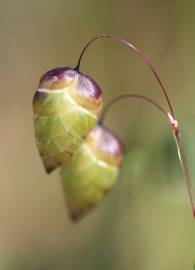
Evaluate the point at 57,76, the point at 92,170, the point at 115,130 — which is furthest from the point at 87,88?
the point at 115,130

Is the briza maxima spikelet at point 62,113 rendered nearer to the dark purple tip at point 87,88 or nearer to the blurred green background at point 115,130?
the dark purple tip at point 87,88

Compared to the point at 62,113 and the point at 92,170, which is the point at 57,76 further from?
the point at 92,170

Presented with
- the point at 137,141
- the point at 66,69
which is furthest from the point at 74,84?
the point at 137,141

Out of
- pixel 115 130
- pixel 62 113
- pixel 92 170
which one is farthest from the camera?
pixel 115 130

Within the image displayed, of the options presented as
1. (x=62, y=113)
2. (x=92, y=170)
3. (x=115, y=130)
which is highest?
(x=62, y=113)

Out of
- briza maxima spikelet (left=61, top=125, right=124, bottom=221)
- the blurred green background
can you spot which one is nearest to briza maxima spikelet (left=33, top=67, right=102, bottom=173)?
briza maxima spikelet (left=61, top=125, right=124, bottom=221)

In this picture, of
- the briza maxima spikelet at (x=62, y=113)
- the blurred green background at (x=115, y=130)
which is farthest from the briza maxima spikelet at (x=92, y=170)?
the blurred green background at (x=115, y=130)
